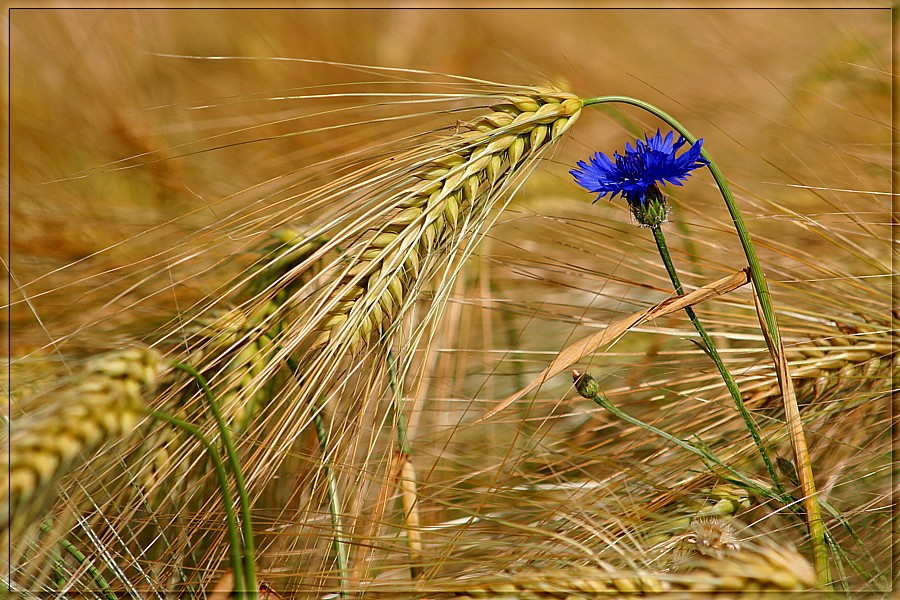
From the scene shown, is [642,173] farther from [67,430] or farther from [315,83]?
[315,83]

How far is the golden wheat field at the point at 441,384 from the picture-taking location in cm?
53

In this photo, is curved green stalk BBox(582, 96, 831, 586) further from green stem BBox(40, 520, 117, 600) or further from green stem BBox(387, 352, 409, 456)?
green stem BBox(40, 520, 117, 600)

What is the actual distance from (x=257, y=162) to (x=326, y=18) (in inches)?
38.0

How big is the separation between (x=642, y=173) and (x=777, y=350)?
0.18m

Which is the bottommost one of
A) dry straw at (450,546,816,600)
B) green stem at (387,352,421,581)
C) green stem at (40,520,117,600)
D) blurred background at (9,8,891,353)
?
green stem at (40,520,117,600)

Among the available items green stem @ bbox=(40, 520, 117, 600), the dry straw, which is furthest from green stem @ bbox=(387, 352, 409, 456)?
green stem @ bbox=(40, 520, 117, 600)

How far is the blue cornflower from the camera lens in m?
0.53

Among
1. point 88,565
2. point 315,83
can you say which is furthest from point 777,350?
point 315,83

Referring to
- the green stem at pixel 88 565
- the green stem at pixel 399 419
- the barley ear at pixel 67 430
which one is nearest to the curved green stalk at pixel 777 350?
the green stem at pixel 399 419

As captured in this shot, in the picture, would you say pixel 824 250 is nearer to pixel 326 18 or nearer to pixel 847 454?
pixel 847 454

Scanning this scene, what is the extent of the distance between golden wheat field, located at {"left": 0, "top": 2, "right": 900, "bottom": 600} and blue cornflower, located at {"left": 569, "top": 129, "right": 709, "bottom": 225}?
1cm

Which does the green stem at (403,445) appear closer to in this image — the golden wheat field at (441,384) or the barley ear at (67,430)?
the golden wheat field at (441,384)

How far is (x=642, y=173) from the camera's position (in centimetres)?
54

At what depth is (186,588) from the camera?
→ 0.60 m
